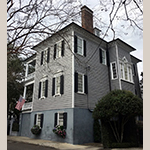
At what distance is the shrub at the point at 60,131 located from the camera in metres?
11.5

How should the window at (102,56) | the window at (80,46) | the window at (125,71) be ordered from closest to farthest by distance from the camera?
the window at (80,46), the window at (125,71), the window at (102,56)

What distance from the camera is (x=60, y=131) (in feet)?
37.9

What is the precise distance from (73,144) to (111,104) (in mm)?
4464

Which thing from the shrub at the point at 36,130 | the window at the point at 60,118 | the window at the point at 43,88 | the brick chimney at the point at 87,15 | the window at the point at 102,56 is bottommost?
the shrub at the point at 36,130

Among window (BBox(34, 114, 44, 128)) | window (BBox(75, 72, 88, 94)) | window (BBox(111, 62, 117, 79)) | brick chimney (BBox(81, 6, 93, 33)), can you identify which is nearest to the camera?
brick chimney (BBox(81, 6, 93, 33))

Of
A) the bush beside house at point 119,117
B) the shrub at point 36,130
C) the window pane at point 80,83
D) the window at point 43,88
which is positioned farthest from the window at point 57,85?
the bush beside house at point 119,117

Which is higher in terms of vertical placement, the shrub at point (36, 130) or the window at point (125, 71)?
the window at point (125, 71)

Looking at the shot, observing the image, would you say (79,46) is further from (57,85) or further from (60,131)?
(60,131)

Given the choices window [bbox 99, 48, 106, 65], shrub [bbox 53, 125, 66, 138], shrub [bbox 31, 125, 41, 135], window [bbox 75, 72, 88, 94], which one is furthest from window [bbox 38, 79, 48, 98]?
window [bbox 99, 48, 106, 65]

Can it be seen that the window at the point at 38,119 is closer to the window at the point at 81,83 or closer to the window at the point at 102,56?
the window at the point at 81,83

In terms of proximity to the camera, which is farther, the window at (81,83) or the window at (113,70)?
the window at (113,70)

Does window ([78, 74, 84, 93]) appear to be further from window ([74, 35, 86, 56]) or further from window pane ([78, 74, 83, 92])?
window ([74, 35, 86, 56])

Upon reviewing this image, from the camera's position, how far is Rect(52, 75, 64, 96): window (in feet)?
42.9

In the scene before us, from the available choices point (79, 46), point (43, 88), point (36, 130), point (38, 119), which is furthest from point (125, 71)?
point (36, 130)
